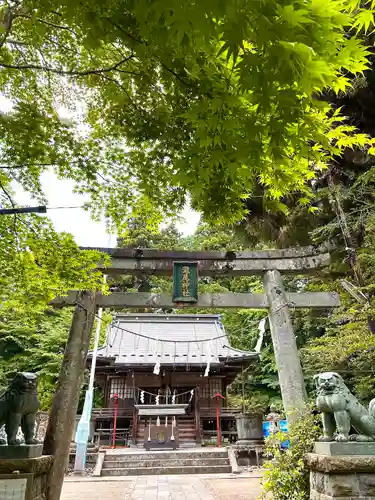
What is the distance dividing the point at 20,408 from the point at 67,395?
2.11 m

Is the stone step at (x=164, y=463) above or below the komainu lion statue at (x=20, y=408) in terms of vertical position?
below

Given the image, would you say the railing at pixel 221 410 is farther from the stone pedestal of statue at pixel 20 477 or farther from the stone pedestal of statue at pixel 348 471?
the stone pedestal of statue at pixel 348 471

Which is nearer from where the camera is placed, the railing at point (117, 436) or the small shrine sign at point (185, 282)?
the small shrine sign at point (185, 282)

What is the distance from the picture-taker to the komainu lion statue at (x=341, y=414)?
3.65m

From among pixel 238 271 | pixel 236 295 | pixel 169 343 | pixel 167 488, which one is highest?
pixel 169 343

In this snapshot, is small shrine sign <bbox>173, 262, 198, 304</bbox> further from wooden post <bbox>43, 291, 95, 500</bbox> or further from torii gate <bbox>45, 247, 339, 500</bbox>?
wooden post <bbox>43, 291, 95, 500</bbox>

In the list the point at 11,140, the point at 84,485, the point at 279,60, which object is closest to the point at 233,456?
the point at 84,485

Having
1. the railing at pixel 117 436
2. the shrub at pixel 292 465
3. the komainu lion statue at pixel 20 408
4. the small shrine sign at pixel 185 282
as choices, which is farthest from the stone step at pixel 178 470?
the komainu lion statue at pixel 20 408

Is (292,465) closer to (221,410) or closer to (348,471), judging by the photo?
(348,471)

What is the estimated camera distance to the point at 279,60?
1604mm

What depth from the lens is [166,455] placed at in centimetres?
1116

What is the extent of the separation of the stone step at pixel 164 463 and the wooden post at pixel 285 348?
5718mm

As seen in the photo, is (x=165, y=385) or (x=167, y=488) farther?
(x=165, y=385)

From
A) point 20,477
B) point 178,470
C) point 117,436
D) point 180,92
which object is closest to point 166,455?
point 178,470
